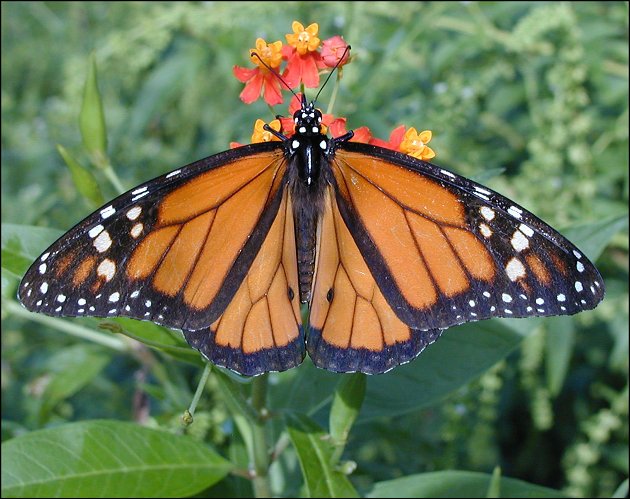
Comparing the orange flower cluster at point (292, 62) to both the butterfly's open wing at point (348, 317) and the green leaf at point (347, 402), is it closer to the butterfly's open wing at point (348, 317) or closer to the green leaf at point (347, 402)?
the butterfly's open wing at point (348, 317)

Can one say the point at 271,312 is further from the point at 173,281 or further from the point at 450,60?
the point at 450,60

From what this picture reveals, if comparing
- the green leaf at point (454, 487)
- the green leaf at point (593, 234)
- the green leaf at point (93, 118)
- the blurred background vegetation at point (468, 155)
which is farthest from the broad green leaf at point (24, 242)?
the green leaf at point (593, 234)

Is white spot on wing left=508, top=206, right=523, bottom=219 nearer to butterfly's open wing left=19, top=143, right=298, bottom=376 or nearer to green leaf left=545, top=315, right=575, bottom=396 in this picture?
butterfly's open wing left=19, top=143, right=298, bottom=376

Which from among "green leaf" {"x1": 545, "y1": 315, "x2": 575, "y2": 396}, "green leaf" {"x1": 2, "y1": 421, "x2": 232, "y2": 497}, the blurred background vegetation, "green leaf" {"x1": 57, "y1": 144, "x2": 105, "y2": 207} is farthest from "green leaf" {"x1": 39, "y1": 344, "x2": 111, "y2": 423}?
"green leaf" {"x1": 545, "y1": 315, "x2": 575, "y2": 396}

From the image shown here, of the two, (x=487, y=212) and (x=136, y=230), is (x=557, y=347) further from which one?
(x=136, y=230)

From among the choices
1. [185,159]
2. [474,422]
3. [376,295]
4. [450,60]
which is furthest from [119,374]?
[376,295]

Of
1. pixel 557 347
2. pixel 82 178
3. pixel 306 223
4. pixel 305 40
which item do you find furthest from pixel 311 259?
pixel 557 347
